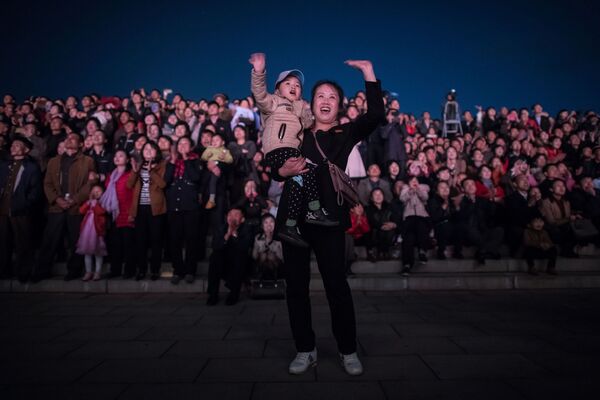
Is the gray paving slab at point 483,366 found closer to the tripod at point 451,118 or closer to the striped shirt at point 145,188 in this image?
the striped shirt at point 145,188

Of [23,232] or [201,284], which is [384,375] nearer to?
[201,284]

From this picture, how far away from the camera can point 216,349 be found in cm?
314

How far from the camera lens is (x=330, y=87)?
2707 mm

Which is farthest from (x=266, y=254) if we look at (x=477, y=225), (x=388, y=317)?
(x=477, y=225)

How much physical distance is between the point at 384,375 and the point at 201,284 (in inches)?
159

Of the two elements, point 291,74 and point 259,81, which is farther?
point 291,74

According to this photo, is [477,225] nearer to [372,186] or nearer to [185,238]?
[372,186]

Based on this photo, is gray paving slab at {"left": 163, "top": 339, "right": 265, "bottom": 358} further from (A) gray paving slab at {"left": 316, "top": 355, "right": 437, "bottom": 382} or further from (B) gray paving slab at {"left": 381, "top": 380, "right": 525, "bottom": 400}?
(B) gray paving slab at {"left": 381, "top": 380, "right": 525, "bottom": 400}

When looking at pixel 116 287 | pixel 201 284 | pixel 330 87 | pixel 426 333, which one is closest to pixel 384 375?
pixel 426 333

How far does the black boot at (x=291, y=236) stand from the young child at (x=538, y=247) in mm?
5558

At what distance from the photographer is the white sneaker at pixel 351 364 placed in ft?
8.18

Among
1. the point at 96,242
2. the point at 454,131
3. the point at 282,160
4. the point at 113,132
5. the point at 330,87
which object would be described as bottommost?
the point at 96,242

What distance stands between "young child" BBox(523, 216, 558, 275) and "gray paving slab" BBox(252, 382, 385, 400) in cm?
527

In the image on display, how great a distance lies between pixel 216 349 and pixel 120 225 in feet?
12.4
